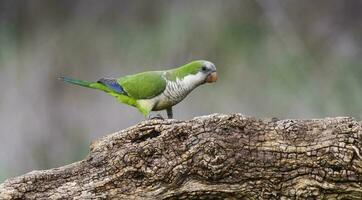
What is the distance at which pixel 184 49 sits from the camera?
3275 millimetres

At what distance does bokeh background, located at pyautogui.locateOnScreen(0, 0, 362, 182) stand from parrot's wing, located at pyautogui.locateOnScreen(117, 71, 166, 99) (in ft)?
2.93

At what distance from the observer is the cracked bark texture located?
1743 mm

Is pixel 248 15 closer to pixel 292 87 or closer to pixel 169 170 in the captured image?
pixel 292 87

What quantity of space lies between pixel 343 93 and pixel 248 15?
0.53 m

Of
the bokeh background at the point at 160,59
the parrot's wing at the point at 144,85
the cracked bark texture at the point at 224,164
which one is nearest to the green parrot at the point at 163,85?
the parrot's wing at the point at 144,85

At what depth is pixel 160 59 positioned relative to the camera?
3301 mm

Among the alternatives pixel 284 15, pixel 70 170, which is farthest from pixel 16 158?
pixel 70 170

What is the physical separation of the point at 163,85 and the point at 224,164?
63 centimetres

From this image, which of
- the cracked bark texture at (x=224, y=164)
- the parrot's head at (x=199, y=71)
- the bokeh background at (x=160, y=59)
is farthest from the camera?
the bokeh background at (x=160, y=59)

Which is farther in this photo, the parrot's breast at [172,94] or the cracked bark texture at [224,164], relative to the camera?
the parrot's breast at [172,94]

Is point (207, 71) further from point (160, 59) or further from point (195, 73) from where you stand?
point (160, 59)

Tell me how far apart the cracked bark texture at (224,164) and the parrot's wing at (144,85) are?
0.54m

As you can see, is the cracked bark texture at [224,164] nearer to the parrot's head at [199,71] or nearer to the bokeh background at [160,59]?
the parrot's head at [199,71]

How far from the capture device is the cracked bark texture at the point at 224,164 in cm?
174
